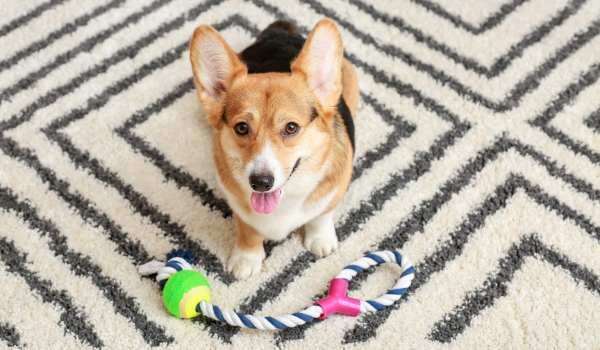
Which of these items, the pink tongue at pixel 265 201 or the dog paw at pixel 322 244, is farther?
the dog paw at pixel 322 244

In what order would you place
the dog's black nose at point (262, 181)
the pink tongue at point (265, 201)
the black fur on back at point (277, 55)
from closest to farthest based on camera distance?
the dog's black nose at point (262, 181) → the pink tongue at point (265, 201) → the black fur on back at point (277, 55)

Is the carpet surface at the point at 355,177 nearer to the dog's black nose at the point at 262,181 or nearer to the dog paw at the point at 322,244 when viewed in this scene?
the dog paw at the point at 322,244

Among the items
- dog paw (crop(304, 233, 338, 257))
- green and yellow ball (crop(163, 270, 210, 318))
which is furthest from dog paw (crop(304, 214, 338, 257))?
green and yellow ball (crop(163, 270, 210, 318))

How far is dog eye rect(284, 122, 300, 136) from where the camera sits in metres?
1.27

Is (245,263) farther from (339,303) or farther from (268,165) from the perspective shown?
(268,165)

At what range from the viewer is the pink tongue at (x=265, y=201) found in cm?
132

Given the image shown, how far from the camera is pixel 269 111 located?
4.16 ft

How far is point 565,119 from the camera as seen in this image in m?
1.75

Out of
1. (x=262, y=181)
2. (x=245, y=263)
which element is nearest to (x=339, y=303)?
(x=245, y=263)

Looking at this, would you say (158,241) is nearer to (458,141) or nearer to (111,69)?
(111,69)

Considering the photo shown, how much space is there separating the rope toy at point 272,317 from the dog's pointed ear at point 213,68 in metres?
0.35

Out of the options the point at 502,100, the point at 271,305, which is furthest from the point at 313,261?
the point at 502,100

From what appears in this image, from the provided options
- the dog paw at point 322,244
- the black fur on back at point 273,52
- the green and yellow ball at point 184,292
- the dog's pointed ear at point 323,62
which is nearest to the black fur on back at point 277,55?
the black fur on back at point 273,52

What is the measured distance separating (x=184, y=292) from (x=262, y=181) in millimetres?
327
